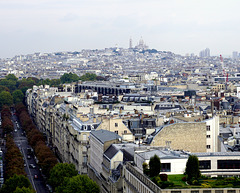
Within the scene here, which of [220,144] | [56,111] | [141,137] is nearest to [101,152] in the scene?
[141,137]

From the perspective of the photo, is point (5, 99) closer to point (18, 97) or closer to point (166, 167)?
point (18, 97)

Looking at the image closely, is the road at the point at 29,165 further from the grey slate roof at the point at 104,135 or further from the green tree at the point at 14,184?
the grey slate roof at the point at 104,135

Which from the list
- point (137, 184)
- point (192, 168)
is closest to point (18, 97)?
point (137, 184)

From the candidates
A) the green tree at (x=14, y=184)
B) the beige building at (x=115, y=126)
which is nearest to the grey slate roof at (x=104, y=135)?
the beige building at (x=115, y=126)

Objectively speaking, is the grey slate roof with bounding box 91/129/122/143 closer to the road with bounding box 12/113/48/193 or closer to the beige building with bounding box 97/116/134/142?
the beige building with bounding box 97/116/134/142

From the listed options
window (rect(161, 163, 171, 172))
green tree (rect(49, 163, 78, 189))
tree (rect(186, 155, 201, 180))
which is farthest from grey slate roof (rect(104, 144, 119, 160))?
tree (rect(186, 155, 201, 180))

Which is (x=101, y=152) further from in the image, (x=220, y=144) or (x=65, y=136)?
(x=65, y=136)
